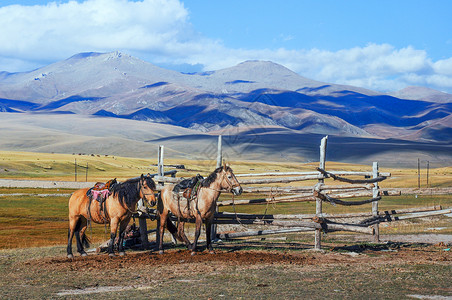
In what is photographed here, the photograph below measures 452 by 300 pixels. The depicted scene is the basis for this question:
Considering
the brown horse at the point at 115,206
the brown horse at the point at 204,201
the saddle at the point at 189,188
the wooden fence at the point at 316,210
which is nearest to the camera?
the brown horse at the point at 204,201

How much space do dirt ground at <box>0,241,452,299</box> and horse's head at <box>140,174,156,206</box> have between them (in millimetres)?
1579

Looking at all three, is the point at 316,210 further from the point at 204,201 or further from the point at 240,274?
the point at 240,274

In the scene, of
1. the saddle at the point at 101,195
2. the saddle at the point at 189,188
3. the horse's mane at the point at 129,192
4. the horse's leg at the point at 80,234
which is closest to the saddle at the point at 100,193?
the saddle at the point at 101,195

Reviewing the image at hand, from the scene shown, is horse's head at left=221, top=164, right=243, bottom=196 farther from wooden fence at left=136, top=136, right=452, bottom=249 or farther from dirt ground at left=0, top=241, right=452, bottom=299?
dirt ground at left=0, top=241, right=452, bottom=299

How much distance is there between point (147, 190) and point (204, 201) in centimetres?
164

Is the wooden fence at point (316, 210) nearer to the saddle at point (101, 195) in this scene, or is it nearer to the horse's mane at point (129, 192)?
the horse's mane at point (129, 192)

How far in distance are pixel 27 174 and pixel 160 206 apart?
3221 inches

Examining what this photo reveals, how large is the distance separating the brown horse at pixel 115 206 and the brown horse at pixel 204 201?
0.88 m

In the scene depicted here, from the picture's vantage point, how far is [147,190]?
49.4 feet

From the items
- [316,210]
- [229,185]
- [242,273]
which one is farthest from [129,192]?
[316,210]

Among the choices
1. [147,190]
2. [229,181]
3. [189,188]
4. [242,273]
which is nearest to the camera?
[242,273]

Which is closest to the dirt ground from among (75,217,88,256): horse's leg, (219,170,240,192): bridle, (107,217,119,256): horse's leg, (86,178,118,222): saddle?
(107,217,119,256): horse's leg

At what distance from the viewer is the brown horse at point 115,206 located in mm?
15102

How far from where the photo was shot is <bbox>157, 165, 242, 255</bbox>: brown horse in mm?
14875
